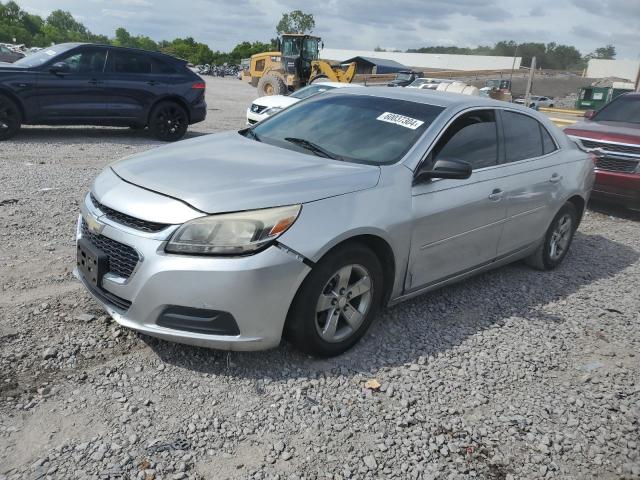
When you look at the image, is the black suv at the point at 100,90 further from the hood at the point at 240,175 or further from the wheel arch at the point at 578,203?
Answer: the wheel arch at the point at 578,203

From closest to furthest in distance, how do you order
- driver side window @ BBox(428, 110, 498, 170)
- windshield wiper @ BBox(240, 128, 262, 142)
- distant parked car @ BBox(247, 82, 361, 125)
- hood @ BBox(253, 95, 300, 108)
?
driver side window @ BBox(428, 110, 498, 170) < windshield wiper @ BBox(240, 128, 262, 142) < distant parked car @ BBox(247, 82, 361, 125) < hood @ BBox(253, 95, 300, 108)

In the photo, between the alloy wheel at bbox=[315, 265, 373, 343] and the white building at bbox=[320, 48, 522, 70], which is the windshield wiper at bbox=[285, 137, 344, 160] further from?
the white building at bbox=[320, 48, 522, 70]

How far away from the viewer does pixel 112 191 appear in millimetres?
3330

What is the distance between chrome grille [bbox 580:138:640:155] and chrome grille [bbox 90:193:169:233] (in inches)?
286

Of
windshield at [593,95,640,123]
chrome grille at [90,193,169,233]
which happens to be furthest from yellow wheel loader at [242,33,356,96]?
chrome grille at [90,193,169,233]

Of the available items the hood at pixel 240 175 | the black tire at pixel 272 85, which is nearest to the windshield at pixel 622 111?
the hood at pixel 240 175

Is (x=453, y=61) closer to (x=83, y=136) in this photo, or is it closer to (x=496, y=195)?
(x=83, y=136)

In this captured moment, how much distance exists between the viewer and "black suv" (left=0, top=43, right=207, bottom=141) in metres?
9.69

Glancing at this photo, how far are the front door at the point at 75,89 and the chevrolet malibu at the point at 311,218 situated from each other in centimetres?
686

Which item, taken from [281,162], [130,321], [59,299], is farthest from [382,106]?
[59,299]

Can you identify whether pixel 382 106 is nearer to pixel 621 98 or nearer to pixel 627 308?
pixel 627 308

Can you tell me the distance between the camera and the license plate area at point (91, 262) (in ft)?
10.4

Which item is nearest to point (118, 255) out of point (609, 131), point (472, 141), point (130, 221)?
point (130, 221)

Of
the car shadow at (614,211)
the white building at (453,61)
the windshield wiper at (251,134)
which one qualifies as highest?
the white building at (453,61)
